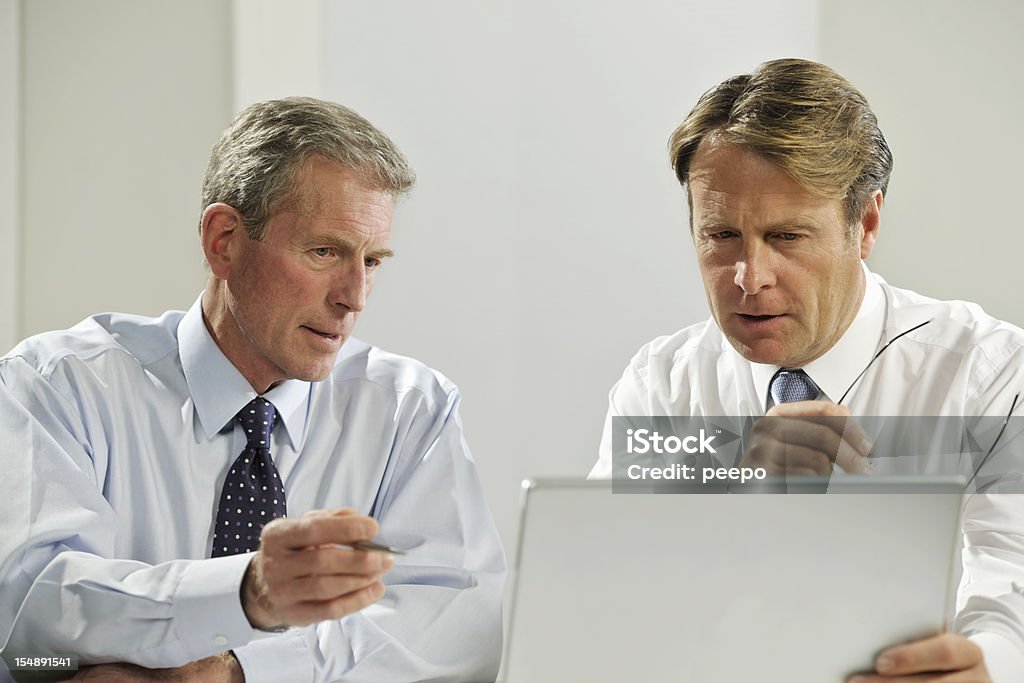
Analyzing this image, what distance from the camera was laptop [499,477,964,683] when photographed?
902 millimetres

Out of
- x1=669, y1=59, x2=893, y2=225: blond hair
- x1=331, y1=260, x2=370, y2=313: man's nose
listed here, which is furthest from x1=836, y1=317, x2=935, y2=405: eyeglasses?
x1=331, y1=260, x2=370, y2=313: man's nose

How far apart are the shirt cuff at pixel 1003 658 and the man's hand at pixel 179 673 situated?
964 mm

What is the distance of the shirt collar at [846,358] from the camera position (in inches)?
74.6

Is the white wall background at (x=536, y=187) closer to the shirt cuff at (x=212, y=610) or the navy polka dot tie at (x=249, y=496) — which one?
the navy polka dot tie at (x=249, y=496)

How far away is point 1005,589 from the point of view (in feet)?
5.05

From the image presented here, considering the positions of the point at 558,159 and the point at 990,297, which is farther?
the point at 558,159

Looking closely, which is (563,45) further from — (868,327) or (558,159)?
(868,327)

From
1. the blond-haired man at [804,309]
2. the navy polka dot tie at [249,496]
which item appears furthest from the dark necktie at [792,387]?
the navy polka dot tie at [249,496]

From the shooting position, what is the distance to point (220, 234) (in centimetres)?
184

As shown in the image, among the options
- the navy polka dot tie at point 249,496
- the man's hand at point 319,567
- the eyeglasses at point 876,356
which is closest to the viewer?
the man's hand at point 319,567

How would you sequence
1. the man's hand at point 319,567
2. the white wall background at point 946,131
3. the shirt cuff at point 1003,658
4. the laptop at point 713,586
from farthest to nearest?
the white wall background at point 946,131, the shirt cuff at point 1003,658, the man's hand at point 319,567, the laptop at point 713,586

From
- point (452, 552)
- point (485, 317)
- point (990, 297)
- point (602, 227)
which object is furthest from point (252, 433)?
point (990, 297)

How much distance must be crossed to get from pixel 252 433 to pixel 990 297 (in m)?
1.43

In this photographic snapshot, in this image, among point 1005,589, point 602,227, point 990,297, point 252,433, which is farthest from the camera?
point 602,227
